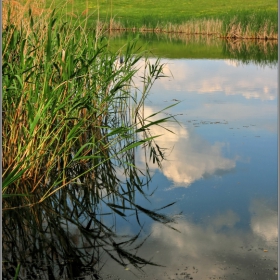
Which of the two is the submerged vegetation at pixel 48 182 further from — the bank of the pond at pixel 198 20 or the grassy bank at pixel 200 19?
the grassy bank at pixel 200 19

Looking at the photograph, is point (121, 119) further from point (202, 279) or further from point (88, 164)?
point (202, 279)

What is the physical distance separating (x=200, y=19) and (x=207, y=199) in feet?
57.7

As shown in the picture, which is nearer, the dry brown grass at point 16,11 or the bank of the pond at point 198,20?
the dry brown grass at point 16,11

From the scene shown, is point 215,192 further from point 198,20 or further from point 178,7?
point 178,7

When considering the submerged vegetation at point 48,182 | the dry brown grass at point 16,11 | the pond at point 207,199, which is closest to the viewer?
the pond at point 207,199

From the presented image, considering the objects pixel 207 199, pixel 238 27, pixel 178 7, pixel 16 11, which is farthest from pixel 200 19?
pixel 207 199

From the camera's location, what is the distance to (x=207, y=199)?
408 centimetres

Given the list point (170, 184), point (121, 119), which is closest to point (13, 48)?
point (170, 184)

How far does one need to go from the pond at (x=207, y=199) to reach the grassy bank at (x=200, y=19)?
5.14 feet

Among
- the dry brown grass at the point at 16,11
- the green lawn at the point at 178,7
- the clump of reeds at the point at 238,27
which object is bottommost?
the green lawn at the point at 178,7

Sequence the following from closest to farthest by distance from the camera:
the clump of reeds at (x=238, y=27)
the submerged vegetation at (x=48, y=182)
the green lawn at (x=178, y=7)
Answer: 1. the submerged vegetation at (x=48, y=182)
2. the clump of reeds at (x=238, y=27)
3. the green lawn at (x=178, y=7)

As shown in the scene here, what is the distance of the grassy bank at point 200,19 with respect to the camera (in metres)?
16.3

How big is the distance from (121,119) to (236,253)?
3.53 m

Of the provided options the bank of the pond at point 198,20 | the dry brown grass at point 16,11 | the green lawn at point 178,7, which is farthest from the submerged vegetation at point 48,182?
the green lawn at point 178,7
